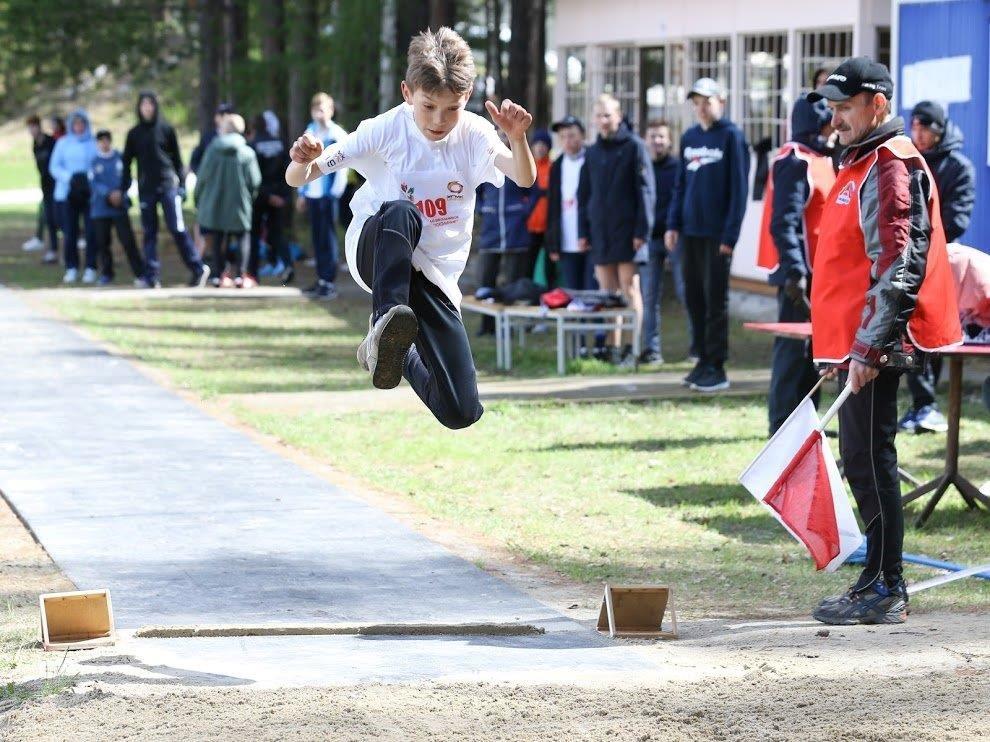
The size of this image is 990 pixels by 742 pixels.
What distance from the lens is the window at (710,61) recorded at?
20.6 metres

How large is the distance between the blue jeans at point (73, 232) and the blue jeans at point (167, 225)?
1126 mm

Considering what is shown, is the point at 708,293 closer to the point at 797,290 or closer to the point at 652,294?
the point at 652,294

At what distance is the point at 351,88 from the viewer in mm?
26562

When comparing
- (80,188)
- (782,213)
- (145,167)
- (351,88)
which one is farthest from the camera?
(351,88)

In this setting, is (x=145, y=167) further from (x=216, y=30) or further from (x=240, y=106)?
(x=216, y=30)

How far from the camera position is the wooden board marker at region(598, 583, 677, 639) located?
21.1ft

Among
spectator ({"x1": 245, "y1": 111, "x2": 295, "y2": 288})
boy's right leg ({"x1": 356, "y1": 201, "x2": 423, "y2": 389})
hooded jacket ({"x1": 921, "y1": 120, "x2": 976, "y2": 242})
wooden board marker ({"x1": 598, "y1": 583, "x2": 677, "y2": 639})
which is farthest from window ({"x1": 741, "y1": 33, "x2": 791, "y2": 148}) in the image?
wooden board marker ({"x1": 598, "y1": 583, "x2": 677, "y2": 639})

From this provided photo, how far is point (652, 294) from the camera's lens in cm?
1509

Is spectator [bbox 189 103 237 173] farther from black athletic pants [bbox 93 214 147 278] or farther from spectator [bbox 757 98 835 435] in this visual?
spectator [bbox 757 98 835 435]

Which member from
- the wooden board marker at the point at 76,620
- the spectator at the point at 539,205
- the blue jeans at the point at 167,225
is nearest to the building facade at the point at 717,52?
the spectator at the point at 539,205

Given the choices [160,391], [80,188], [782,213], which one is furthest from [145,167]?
[782,213]

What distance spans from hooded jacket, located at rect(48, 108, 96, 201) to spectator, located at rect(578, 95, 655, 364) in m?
10.3

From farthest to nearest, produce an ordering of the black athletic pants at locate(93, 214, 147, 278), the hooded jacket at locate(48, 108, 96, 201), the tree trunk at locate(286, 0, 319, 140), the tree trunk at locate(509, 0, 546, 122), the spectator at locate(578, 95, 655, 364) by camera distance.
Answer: the tree trunk at locate(286, 0, 319, 140) → the tree trunk at locate(509, 0, 546, 122) → the hooded jacket at locate(48, 108, 96, 201) → the black athletic pants at locate(93, 214, 147, 278) → the spectator at locate(578, 95, 655, 364)

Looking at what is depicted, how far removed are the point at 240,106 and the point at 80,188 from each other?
6.51 meters
